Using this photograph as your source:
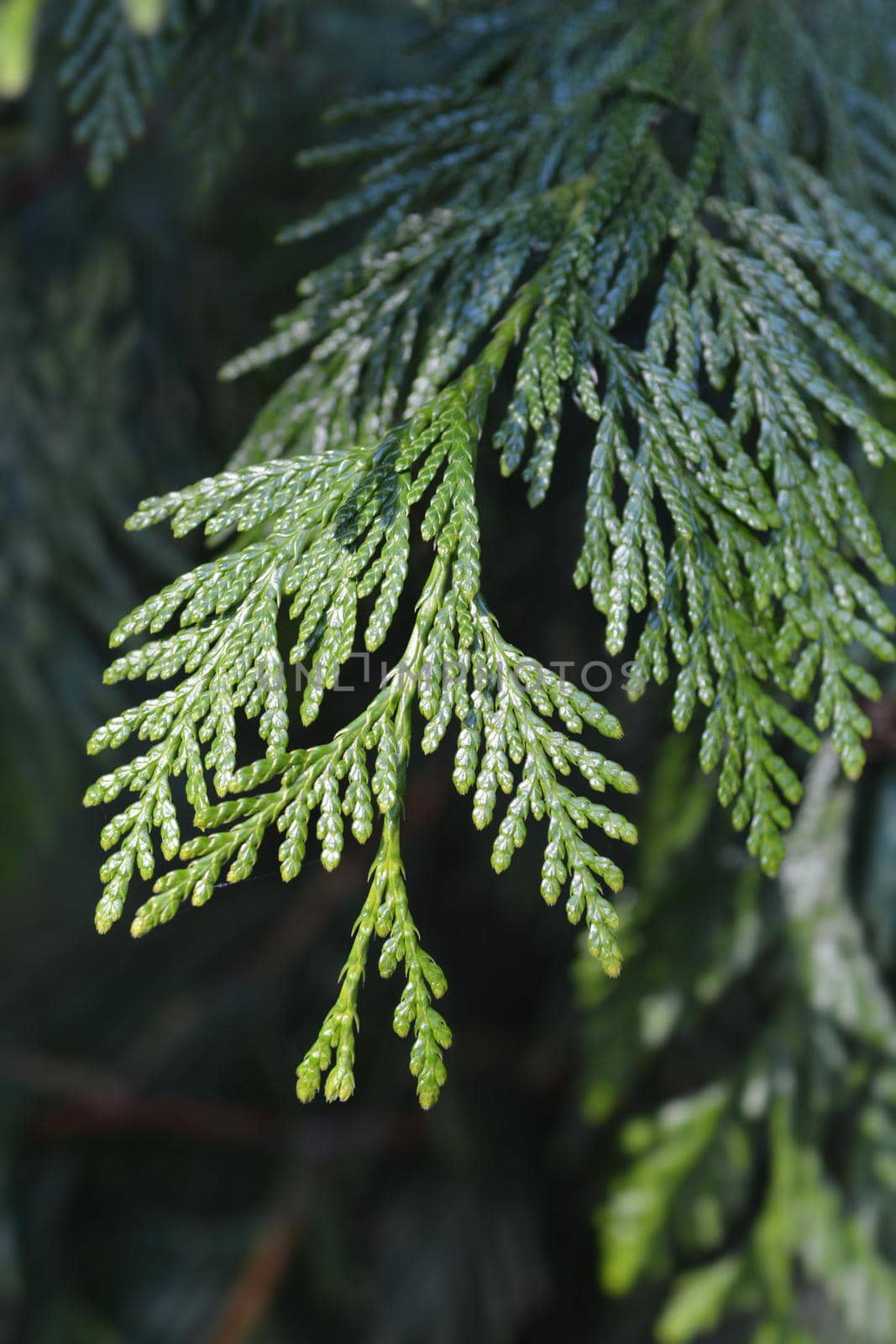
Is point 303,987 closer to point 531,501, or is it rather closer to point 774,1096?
point 774,1096

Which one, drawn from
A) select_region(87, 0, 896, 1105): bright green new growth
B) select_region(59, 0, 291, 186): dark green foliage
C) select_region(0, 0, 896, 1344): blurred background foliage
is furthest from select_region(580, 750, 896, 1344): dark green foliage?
select_region(59, 0, 291, 186): dark green foliage

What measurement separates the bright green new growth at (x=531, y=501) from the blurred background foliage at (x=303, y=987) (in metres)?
0.20

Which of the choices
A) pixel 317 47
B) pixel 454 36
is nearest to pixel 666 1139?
pixel 454 36

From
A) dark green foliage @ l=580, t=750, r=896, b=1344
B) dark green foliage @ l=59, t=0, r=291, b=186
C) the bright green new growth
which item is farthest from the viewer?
dark green foliage @ l=580, t=750, r=896, b=1344

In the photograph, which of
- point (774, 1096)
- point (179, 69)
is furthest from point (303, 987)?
point (179, 69)

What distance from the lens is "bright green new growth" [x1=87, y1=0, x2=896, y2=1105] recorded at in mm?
495

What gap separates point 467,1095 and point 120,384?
3.02ft

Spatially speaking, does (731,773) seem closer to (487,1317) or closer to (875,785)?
(875,785)

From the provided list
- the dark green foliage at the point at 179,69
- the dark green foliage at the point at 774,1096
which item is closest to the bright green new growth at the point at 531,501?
the dark green foliage at the point at 179,69

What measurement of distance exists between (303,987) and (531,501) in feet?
3.76

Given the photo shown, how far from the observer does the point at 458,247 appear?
0.65m

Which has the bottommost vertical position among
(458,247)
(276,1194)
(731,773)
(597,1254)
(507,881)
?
(597,1254)

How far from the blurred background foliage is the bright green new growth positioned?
20cm

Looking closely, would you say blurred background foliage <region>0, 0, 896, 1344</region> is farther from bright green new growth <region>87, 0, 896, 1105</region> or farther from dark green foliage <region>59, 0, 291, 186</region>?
bright green new growth <region>87, 0, 896, 1105</region>
